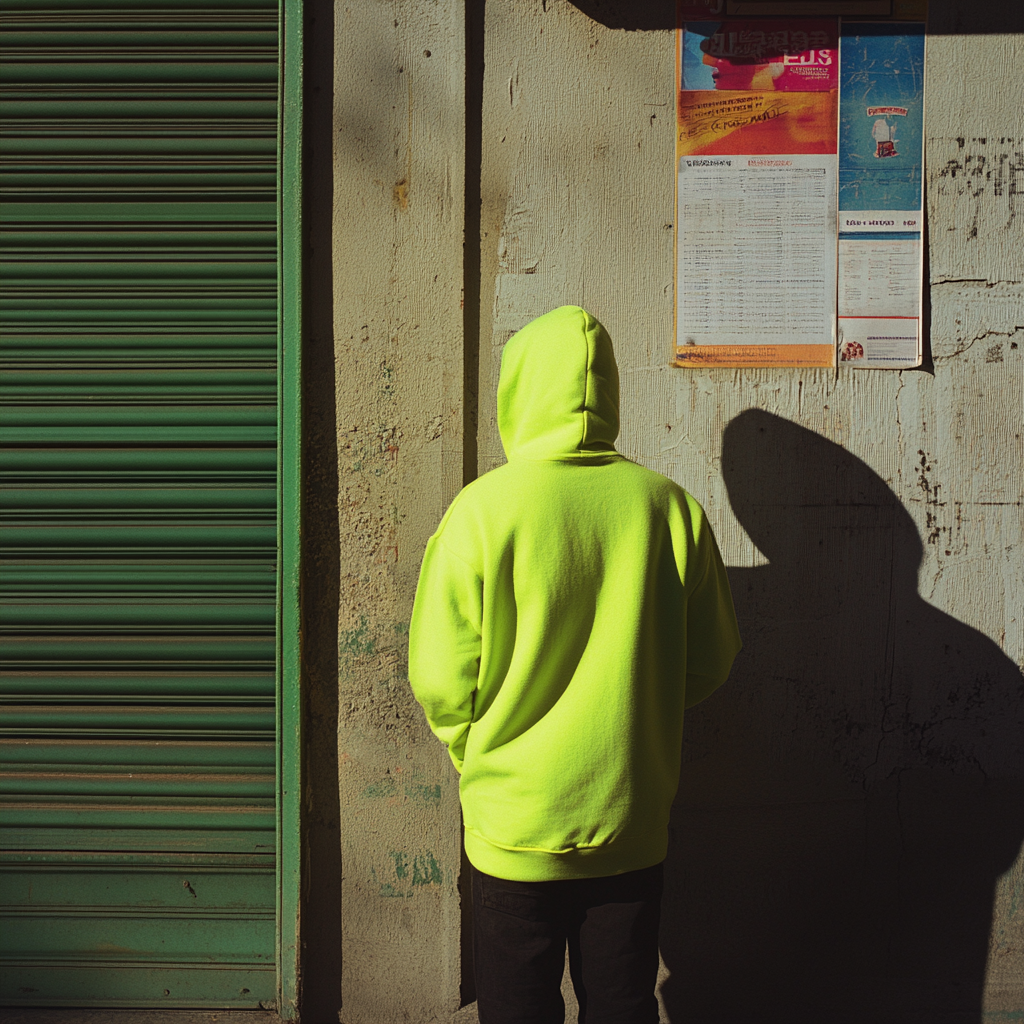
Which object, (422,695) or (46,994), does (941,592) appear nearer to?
(422,695)

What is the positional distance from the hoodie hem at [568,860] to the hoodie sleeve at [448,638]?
11.7 inches

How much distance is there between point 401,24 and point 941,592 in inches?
100

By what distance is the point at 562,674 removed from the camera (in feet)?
5.64

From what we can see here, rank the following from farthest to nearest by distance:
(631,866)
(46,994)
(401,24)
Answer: (46,994) < (401,24) < (631,866)

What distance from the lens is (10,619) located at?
2.60 m

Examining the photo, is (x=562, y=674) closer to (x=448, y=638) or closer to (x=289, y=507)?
(x=448, y=638)

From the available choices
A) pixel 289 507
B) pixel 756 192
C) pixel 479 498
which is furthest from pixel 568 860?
pixel 756 192

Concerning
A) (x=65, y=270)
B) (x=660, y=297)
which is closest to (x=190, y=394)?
(x=65, y=270)

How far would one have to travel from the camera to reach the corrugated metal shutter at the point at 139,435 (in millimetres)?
2555

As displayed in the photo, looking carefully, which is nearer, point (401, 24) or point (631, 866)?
point (631, 866)

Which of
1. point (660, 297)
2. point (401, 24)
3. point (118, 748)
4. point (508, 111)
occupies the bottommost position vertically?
point (118, 748)

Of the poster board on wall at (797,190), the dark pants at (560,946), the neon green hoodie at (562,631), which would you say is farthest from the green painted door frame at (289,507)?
the poster board on wall at (797,190)

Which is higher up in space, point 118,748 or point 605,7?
point 605,7

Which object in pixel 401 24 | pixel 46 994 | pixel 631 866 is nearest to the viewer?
pixel 631 866
